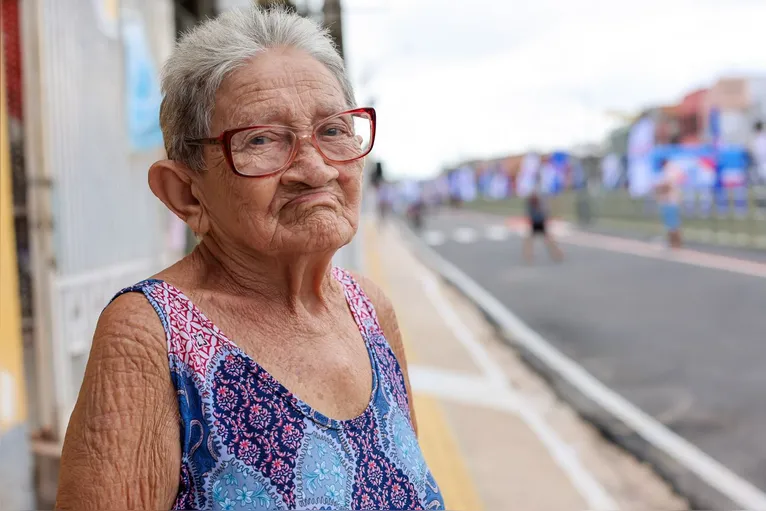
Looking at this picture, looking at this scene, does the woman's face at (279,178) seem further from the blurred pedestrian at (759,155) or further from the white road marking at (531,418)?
the blurred pedestrian at (759,155)

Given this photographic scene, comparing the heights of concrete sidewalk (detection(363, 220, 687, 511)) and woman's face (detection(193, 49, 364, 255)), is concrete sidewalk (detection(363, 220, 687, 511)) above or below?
below

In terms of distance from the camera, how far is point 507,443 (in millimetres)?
4902

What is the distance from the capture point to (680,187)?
2327cm

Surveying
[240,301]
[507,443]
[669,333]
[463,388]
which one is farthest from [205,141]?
[669,333]

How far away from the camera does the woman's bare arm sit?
107cm

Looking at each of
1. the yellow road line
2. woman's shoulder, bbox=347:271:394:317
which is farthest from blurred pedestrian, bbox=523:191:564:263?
woman's shoulder, bbox=347:271:394:317

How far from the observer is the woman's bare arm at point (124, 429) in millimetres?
1073

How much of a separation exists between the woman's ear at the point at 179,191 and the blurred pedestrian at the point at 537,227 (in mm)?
16347

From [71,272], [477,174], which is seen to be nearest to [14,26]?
[71,272]

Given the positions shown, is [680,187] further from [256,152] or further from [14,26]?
[256,152]

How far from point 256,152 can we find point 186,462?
470 mm

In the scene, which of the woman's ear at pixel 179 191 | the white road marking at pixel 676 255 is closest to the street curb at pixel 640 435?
the woman's ear at pixel 179 191

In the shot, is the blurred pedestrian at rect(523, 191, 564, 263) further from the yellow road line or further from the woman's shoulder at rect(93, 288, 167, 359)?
the woman's shoulder at rect(93, 288, 167, 359)

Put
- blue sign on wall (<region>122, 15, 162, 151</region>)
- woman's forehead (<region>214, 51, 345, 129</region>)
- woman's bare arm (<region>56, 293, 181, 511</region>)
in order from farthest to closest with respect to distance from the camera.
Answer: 1. blue sign on wall (<region>122, 15, 162, 151</region>)
2. woman's forehead (<region>214, 51, 345, 129</region>)
3. woman's bare arm (<region>56, 293, 181, 511</region>)
